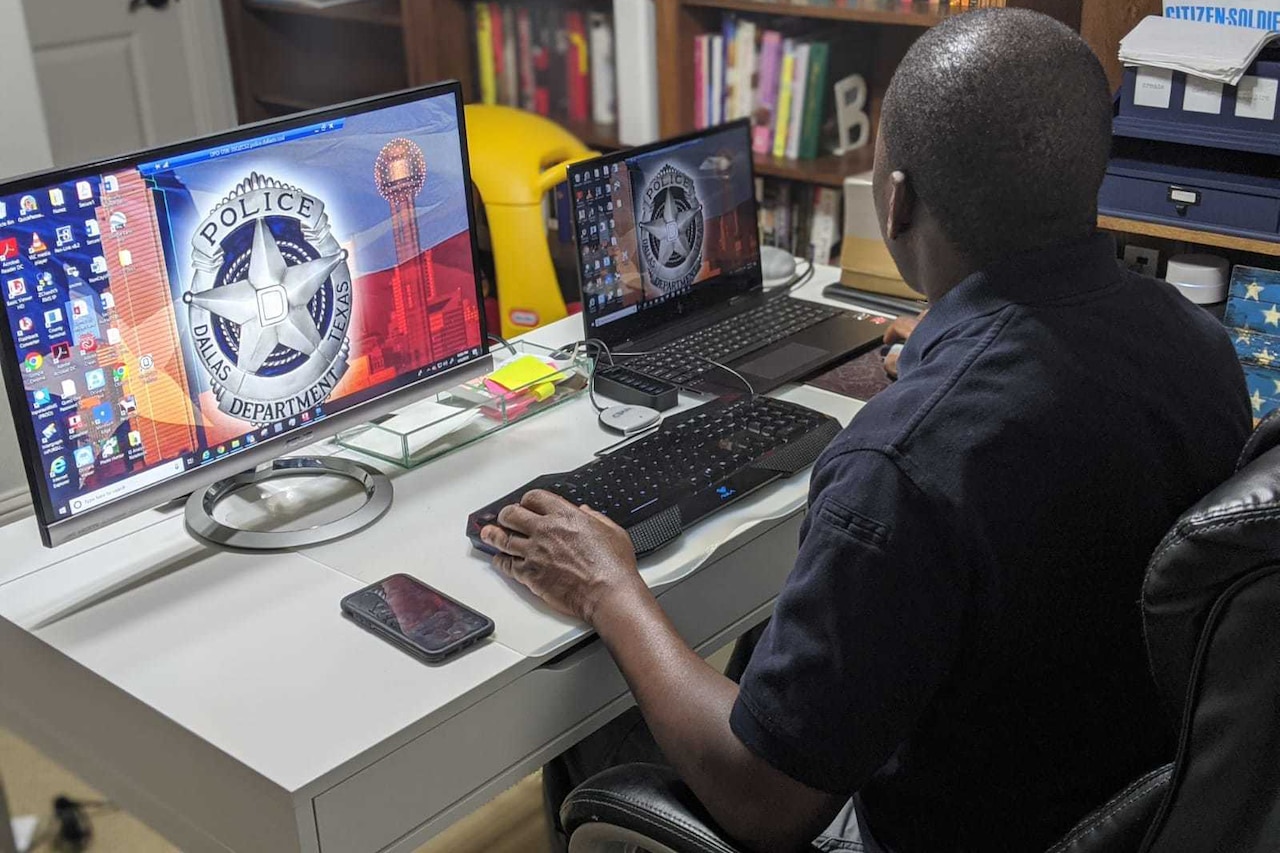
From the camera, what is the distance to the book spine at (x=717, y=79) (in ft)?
9.99

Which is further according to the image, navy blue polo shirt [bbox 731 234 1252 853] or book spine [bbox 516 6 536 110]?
book spine [bbox 516 6 536 110]

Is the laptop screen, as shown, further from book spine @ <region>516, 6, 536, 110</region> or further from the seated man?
book spine @ <region>516, 6, 536, 110</region>

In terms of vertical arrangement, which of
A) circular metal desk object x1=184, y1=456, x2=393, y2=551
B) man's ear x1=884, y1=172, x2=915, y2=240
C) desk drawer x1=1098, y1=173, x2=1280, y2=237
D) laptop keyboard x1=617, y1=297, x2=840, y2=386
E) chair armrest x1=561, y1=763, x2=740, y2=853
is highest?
man's ear x1=884, y1=172, x2=915, y2=240

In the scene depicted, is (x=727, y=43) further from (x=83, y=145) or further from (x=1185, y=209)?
(x=83, y=145)

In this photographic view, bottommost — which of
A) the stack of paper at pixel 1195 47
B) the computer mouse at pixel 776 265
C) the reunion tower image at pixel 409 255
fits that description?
the computer mouse at pixel 776 265

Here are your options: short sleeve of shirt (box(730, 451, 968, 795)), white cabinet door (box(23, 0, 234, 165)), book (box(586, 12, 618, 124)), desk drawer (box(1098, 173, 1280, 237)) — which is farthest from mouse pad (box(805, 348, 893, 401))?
white cabinet door (box(23, 0, 234, 165))

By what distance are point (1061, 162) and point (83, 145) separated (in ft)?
10.5

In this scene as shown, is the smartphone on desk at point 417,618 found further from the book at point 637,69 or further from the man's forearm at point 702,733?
the book at point 637,69

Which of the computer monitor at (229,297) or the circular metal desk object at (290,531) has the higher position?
the computer monitor at (229,297)

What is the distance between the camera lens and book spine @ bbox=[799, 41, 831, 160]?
2936 millimetres

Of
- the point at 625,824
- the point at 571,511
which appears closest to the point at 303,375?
the point at 571,511

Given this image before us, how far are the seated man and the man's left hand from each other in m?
0.16

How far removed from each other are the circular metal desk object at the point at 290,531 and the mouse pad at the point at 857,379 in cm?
65

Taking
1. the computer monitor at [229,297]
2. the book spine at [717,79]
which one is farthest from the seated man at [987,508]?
the book spine at [717,79]
